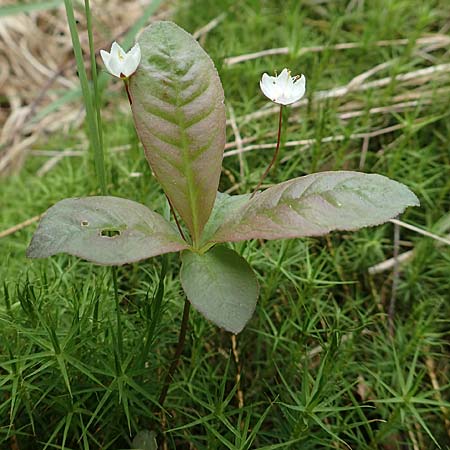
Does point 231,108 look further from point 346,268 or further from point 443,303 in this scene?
point 443,303

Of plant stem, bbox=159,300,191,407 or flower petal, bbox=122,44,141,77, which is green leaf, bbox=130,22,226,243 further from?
plant stem, bbox=159,300,191,407

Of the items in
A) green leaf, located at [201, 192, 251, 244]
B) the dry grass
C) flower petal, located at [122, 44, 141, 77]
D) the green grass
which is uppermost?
flower petal, located at [122, 44, 141, 77]

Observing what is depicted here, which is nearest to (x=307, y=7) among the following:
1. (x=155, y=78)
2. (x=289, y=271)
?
(x=289, y=271)

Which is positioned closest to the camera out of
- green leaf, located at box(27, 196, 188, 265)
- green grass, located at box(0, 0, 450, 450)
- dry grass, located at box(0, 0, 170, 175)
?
green leaf, located at box(27, 196, 188, 265)

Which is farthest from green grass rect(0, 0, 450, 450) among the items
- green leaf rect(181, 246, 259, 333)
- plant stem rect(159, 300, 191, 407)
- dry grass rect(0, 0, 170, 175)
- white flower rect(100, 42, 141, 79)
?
dry grass rect(0, 0, 170, 175)

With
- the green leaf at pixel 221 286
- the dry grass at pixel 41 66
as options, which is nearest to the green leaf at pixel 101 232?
the green leaf at pixel 221 286

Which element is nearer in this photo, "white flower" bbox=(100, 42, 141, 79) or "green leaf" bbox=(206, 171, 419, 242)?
"green leaf" bbox=(206, 171, 419, 242)

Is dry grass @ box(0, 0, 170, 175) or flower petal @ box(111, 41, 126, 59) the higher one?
flower petal @ box(111, 41, 126, 59)
